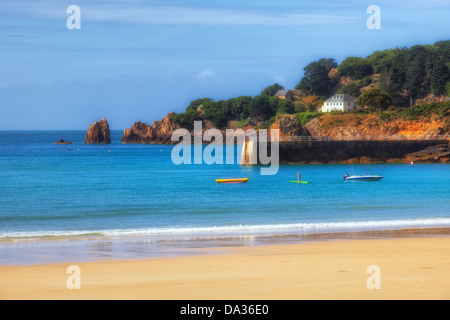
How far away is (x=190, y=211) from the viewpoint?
97.0ft

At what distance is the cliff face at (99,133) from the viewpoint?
513ft

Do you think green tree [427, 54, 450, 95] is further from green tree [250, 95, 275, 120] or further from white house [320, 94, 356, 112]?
green tree [250, 95, 275, 120]

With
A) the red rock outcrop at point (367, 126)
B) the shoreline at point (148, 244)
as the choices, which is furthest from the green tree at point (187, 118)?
the shoreline at point (148, 244)

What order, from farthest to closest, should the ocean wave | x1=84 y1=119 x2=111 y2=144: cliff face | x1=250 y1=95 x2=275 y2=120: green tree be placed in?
x1=84 y1=119 x2=111 y2=144: cliff face < x1=250 y1=95 x2=275 y2=120: green tree < the ocean wave

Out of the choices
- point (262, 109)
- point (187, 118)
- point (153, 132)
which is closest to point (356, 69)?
point (262, 109)

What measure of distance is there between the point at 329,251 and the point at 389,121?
67.4 meters

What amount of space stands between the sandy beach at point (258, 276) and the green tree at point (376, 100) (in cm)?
7788

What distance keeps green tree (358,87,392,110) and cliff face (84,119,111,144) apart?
265 ft

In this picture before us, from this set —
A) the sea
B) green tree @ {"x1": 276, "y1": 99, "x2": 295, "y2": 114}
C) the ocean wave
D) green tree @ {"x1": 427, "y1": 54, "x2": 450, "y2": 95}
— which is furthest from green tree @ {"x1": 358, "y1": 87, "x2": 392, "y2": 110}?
the ocean wave

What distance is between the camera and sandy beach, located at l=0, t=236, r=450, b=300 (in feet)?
40.3

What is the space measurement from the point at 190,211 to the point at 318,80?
112153 mm

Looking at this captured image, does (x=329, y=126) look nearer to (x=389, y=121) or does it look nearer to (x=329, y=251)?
(x=389, y=121)

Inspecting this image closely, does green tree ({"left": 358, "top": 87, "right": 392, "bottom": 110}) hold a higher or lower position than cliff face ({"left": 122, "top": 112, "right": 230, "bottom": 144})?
higher
